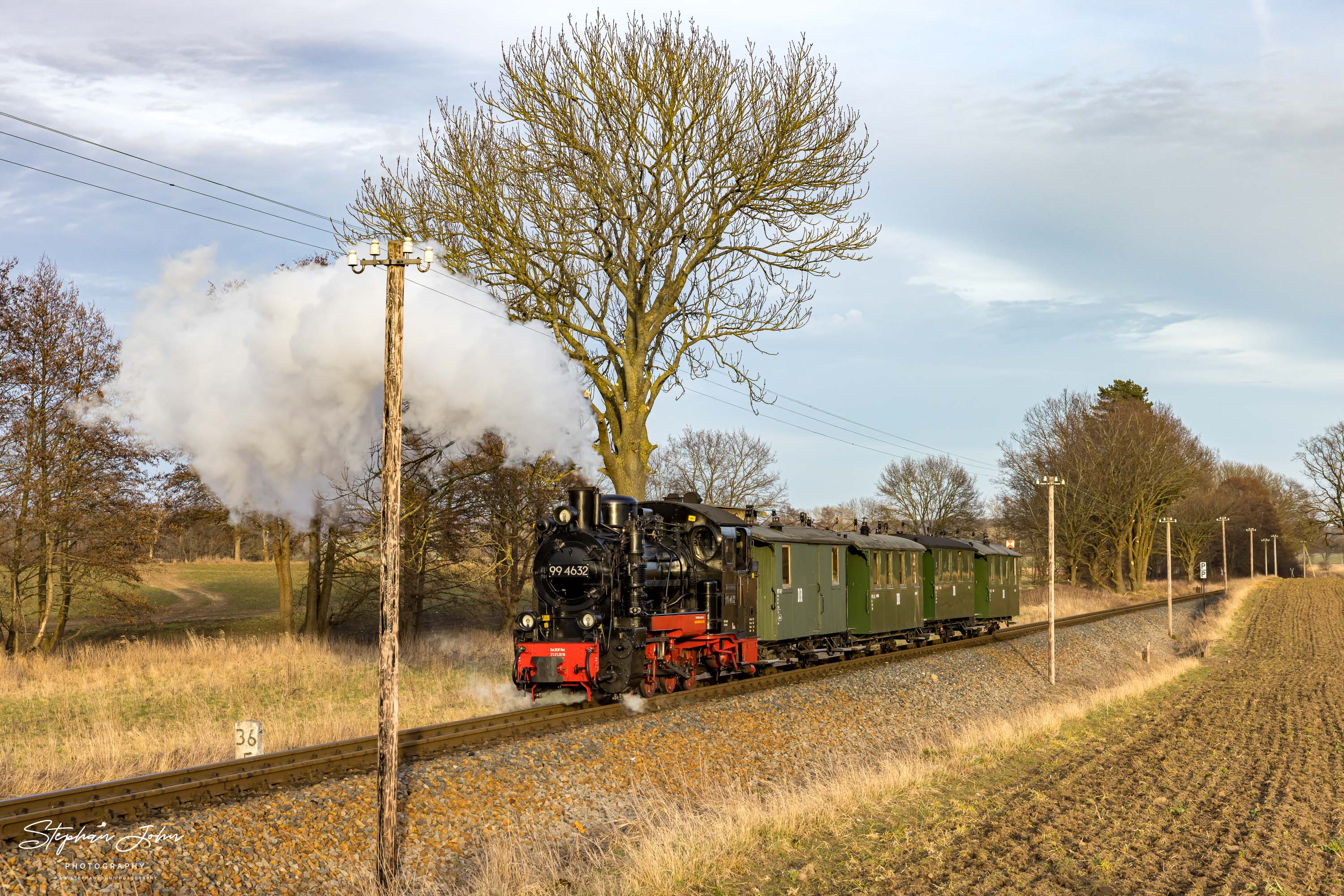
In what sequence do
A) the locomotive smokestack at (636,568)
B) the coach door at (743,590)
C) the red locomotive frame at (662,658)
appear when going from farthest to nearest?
the coach door at (743,590), the locomotive smokestack at (636,568), the red locomotive frame at (662,658)

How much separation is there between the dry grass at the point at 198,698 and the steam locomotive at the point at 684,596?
6.40 feet

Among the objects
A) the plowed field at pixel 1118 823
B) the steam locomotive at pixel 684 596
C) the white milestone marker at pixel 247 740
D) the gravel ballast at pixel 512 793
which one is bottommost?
the plowed field at pixel 1118 823

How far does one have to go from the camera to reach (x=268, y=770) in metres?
9.48

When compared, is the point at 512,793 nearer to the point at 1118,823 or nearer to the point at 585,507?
the point at 585,507

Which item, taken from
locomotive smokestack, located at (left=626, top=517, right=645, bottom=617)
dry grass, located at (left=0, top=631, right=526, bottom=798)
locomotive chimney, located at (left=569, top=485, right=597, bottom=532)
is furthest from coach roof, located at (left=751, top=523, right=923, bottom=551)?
dry grass, located at (left=0, top=631, right=526, bottom=798)

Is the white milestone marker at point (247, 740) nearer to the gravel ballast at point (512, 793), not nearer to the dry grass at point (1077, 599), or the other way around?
the gravel ballast at point (512, 793)

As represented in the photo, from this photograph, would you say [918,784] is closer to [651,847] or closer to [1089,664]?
[651,847]

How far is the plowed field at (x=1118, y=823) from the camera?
8.86m

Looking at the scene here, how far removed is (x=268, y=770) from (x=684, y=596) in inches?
304

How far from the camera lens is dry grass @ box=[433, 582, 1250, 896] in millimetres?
8328

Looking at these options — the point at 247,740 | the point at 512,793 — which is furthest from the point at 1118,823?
the point at 247,740

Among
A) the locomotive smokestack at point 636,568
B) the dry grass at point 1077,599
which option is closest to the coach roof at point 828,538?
the locomotive smokestack at point 636,568

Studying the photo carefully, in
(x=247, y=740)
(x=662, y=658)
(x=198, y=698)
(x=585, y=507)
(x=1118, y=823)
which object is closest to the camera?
(x=247, y=740)

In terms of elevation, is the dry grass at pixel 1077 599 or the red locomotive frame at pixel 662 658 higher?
the red locomotive frame at pixel 662 658
